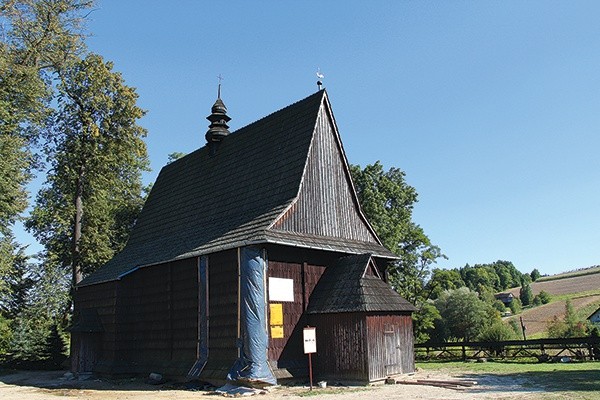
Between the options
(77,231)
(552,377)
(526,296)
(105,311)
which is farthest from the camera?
(526,296)

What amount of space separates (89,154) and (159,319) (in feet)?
50.3

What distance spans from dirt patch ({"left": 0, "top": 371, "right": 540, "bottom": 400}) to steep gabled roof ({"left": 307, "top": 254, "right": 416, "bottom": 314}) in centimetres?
249

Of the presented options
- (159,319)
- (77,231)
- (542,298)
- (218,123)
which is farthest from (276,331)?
(542,298)

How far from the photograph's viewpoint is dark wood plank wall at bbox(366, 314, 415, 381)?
1702cm

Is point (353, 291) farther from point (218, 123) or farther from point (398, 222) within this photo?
point (398, 222)

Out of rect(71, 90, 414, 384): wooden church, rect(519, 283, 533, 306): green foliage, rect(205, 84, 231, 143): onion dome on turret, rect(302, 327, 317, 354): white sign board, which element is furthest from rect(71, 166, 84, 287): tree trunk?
rect(519, 283, 533, 306): green foliage

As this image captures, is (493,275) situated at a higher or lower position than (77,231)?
higher

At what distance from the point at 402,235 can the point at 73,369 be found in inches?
869

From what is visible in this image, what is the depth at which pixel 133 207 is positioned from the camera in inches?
1486

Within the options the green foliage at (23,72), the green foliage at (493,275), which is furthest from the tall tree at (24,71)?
the green foliage at (493,275)

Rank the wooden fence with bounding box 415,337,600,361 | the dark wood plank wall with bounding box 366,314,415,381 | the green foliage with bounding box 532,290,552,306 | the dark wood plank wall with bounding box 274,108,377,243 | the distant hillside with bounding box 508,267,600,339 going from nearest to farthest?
the dark wood plank wall with bounding box 366,314,415,381 < the dark wood plank wall with bounding box 274,108,377,243 < the wooden fence with bounding box 415,337,600,361 < the distant hillside with bounding box 508,267,600,339 < the green foliage with bounding box 532,290,552,306

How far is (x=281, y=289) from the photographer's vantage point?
1823 cm

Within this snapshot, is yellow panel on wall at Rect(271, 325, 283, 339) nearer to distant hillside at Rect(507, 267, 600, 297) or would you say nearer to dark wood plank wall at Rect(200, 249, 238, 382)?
dark wood plank wall at Rect(200, 249, 238, 382)

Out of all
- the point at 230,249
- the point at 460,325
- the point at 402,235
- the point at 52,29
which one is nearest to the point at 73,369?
the point at 230,249
